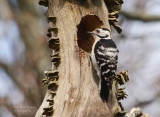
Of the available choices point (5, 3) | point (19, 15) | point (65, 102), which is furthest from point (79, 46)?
point (5, 3)

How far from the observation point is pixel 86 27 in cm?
491

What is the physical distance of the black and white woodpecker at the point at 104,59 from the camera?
14.2 feet

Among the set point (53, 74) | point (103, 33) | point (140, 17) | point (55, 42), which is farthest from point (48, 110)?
point (140, 17)

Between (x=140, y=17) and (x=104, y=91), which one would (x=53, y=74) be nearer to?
(x=104, y=91)

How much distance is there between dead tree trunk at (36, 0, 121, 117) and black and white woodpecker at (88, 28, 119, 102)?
9 centimetres

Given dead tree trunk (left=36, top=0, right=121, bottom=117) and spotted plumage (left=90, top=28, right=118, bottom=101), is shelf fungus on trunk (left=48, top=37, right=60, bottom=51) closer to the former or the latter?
dead tree trunk (left=36, top=0, right=121, bottom=117)

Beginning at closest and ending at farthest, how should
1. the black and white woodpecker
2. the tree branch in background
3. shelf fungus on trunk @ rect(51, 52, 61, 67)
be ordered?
the black and white woodpecker
shelf fungus on trunk @ rect(51, 52, 61, 67)
the tree branch in background

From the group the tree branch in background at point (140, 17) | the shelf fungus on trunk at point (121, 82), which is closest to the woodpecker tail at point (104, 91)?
the shelf fungus on trunk at point (121, 82)

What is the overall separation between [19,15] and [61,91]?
710 centimetres

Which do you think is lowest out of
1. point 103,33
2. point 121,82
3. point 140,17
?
point 121,82

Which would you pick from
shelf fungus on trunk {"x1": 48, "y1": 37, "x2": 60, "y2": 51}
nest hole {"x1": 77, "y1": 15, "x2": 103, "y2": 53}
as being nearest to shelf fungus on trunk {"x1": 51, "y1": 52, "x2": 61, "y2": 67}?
shelf fungus on trunk {"x1": 48, "y1": 37, "x2": 60, "y2": 51}

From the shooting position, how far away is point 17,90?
30.1 feet

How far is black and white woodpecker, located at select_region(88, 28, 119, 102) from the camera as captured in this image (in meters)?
4.34

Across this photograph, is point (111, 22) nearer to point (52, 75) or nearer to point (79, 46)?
point (79, 46)
